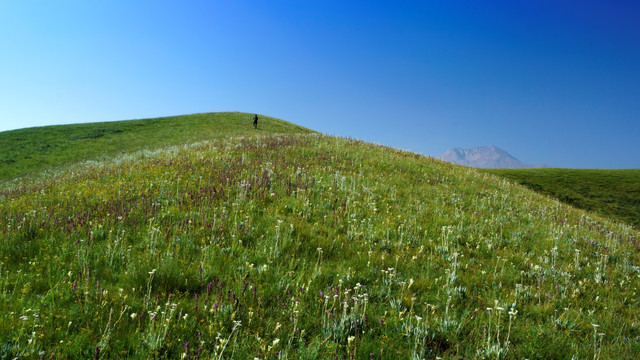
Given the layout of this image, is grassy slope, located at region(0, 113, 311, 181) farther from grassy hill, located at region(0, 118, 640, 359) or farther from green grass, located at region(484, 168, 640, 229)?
green grass, located at region(484, 168, 640, 229)

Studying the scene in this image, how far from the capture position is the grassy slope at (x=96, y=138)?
103ft

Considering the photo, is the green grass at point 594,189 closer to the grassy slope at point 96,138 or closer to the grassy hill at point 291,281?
the grassy hill at point 291,281

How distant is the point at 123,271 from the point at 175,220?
2163mm

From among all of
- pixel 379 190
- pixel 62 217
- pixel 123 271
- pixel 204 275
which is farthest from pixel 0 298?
pixel 379 190

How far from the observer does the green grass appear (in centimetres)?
2757

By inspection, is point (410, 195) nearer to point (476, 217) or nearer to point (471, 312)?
point (476, 217)

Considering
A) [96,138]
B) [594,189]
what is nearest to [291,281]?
[594,189]

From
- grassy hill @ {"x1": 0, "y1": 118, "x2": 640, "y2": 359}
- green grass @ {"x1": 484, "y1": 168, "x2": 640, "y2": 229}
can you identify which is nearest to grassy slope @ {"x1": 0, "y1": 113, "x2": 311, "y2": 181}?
grassy hill @ {"x1": 0, "y1": 118, "x2": 640, "y2": 359}

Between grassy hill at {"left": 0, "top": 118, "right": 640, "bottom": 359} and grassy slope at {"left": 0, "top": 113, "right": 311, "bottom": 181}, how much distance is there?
3039 centimetres

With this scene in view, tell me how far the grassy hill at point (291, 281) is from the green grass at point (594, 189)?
2567cm

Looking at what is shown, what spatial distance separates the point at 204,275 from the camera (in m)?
4.03

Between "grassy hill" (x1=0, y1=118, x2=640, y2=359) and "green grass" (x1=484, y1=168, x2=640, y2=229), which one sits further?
"green grass" (x1=484, y1=168, x2=640, y2=229)

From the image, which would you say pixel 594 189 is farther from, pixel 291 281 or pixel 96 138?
pixel 96 138

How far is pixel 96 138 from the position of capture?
142 feet
